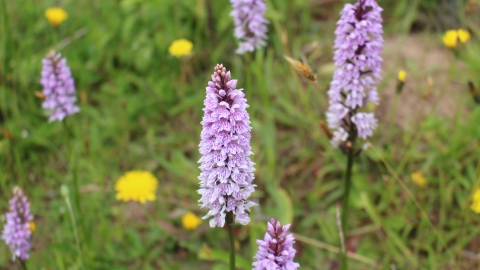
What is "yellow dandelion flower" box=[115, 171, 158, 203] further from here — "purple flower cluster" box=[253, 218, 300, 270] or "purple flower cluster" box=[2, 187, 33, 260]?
"purple flower cluster" box=[253, 218, 300, 270]

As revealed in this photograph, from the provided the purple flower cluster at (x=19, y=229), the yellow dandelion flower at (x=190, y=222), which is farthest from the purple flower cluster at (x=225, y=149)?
the yellow dandelion flower at (x=190, y=222)

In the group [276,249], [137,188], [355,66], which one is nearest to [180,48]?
[137,188]

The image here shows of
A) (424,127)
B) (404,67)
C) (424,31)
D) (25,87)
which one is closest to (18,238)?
(25,87)

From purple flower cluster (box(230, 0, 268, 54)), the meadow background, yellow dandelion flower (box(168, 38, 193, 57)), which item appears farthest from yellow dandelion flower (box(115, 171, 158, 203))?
yellow dandelion flower (box(168, 38, 193, 57))

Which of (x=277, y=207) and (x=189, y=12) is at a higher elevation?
(x=189, y=12)

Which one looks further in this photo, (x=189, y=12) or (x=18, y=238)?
(x=189, y=12)

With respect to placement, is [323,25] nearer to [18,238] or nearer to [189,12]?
[189,12]
